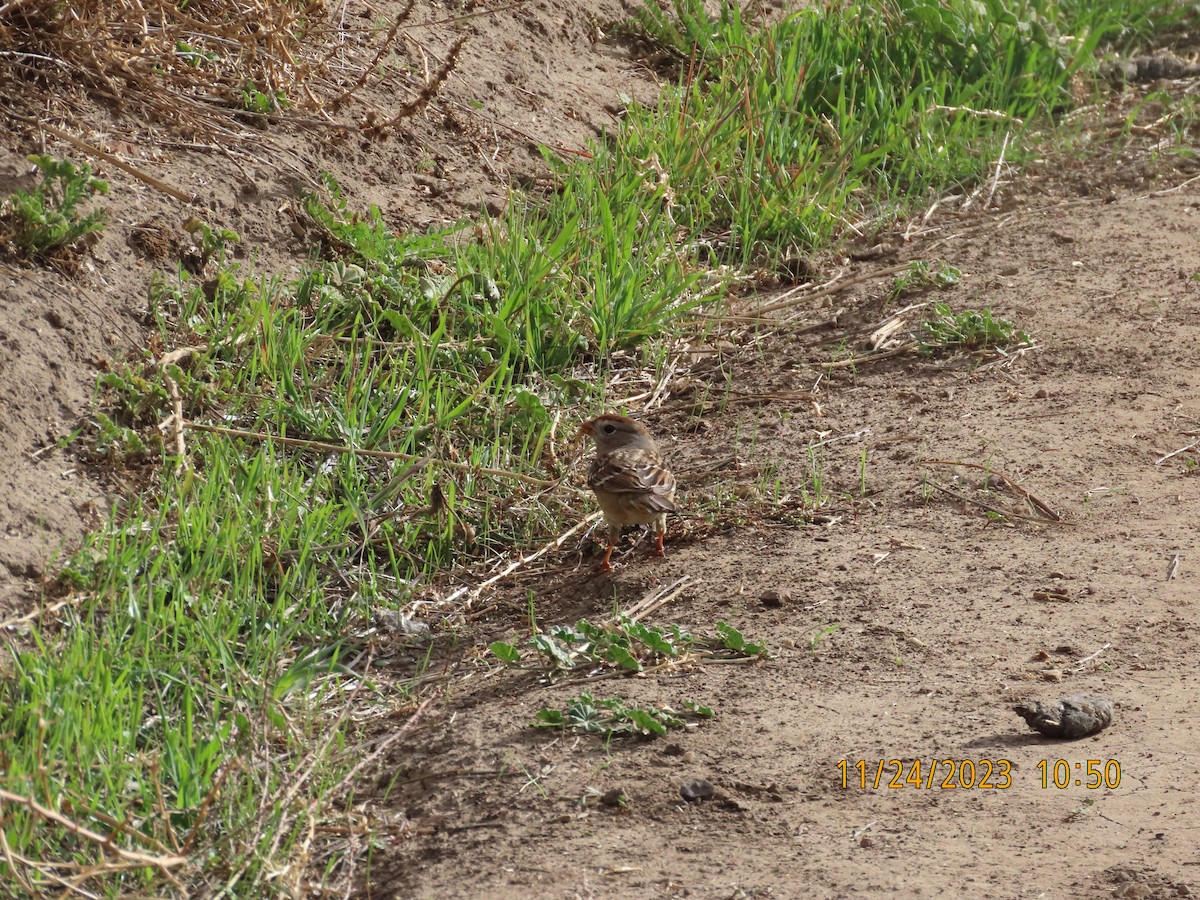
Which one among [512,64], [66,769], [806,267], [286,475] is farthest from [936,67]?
[66,769]

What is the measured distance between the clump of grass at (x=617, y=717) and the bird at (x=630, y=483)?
1086mm

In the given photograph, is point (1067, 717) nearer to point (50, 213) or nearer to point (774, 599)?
point (774, 599)

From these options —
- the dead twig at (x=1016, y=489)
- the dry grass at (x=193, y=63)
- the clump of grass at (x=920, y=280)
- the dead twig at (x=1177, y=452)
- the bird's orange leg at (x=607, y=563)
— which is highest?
the dry grass at (x=193, y=63)

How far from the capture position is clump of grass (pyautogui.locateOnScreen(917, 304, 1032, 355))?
666cm

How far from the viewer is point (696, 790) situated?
12.5 ft

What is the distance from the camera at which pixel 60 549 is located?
4.68 metres

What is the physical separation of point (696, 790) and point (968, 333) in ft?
11.9

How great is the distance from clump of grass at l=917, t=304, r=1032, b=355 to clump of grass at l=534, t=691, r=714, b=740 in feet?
10.4

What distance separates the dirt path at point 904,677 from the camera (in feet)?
11.5

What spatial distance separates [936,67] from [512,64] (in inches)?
113

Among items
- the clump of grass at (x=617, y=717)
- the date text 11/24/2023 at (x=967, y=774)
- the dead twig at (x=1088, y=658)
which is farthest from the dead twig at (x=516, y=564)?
the dead twig at (x=1088, y=658)

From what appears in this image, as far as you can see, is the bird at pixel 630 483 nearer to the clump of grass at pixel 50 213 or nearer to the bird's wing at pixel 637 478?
the bird's wing at pixel 637 478

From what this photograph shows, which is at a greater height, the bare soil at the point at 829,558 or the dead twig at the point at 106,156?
the dead twig at the point at 106,156

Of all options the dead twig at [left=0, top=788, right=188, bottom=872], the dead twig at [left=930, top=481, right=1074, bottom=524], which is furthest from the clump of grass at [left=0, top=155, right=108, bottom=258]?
the dead twig at [left=930, top=481, right=1074, bottom=524]
